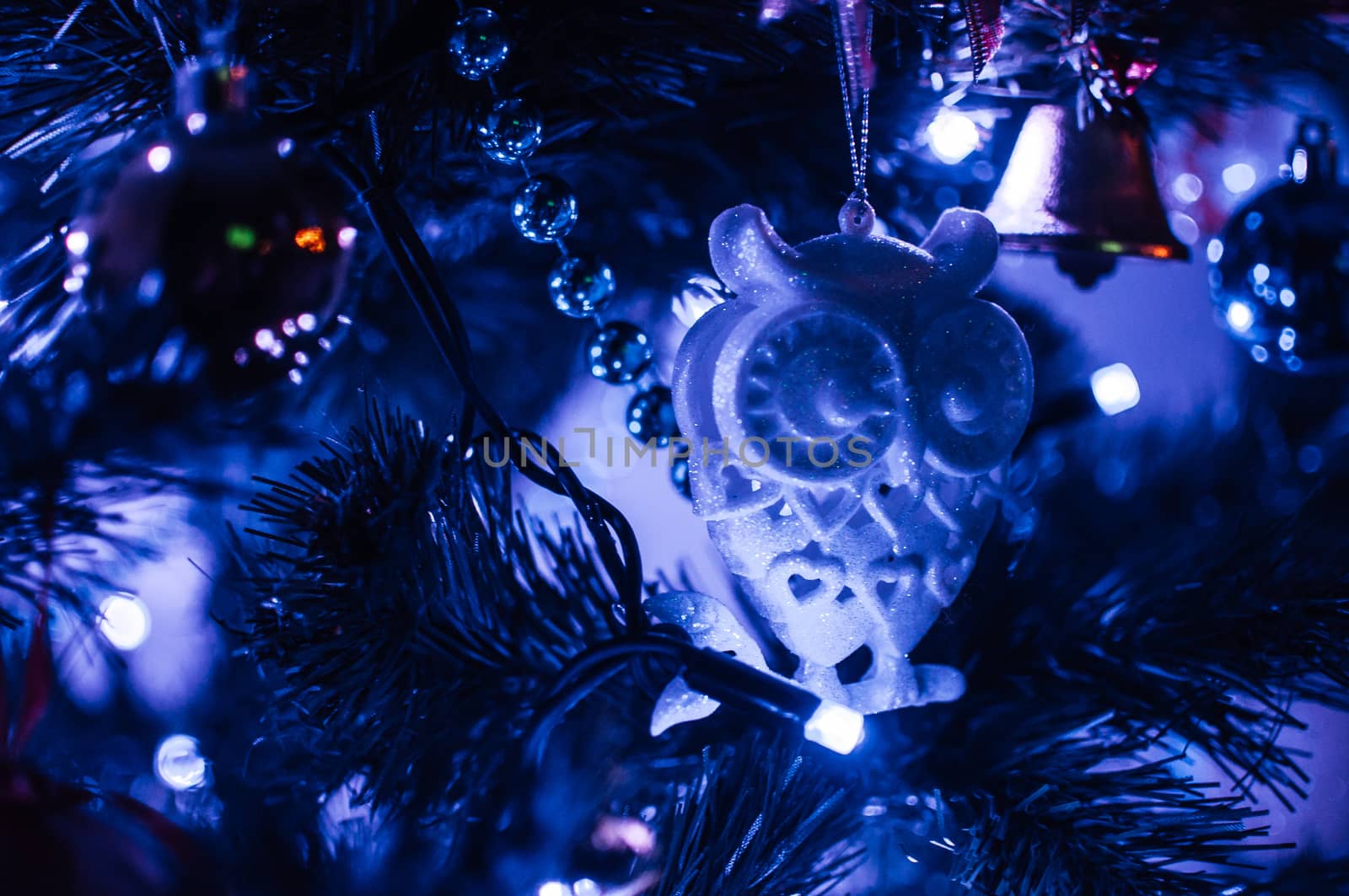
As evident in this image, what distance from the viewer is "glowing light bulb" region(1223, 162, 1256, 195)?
859mm

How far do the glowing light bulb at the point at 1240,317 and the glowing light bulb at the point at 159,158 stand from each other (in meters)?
0.59

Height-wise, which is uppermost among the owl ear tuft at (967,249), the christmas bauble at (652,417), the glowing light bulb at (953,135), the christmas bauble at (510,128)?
the christmas bauble at (510,128)

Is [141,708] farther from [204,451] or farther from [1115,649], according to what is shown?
[1115,649]

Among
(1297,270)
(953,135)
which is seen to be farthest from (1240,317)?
(953,135)

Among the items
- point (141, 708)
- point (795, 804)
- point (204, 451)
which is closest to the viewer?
point (795, 804)

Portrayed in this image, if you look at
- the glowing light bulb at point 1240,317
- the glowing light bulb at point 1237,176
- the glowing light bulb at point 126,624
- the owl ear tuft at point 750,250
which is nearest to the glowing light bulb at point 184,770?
the glowing light bulb at point 126,624

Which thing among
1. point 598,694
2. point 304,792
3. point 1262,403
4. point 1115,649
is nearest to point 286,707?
point 304,792

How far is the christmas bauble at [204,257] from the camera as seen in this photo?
30 centimetres

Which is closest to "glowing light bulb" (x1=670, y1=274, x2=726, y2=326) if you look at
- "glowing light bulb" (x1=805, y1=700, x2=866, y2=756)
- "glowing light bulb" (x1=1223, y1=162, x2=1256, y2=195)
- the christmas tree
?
the christmas tree

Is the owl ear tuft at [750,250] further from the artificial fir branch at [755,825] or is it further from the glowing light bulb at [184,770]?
the glowing light bulb at [184,770]

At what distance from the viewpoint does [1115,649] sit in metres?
0.49

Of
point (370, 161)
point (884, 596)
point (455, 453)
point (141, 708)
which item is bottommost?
point (141, 708)

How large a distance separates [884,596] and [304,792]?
0.99ft

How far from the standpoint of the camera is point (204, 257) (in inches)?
11.9
